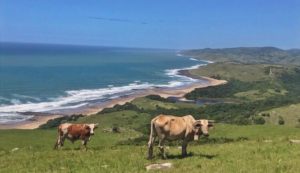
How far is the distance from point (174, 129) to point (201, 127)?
3.92 ft

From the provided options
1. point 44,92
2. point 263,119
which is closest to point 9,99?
point 44,92

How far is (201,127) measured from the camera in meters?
21.4

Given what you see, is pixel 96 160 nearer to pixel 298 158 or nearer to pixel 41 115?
pixel 298 158

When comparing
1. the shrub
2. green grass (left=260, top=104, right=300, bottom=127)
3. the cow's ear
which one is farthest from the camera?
green grass (left=260, top=104, right=300, bottom=127)

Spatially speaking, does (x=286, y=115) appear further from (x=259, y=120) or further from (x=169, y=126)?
(x=169, y=126)

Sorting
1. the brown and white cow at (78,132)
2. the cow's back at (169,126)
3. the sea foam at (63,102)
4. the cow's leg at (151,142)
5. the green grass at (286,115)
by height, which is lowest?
the sea foam at (63,102)

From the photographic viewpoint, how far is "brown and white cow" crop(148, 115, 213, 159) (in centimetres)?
2119

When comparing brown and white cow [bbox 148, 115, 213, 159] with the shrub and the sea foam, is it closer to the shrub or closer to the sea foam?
the sea foam

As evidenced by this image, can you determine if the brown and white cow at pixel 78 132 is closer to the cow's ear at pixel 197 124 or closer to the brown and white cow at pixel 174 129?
the brown and white cow at pixel 174 129

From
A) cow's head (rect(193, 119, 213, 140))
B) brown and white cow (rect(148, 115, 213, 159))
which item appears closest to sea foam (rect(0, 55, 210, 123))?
brown and white cow (rect(148, 115, 213, 159))

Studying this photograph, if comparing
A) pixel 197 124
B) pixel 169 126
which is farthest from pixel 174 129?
pixel 197 124

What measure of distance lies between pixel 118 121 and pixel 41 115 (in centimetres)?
1921

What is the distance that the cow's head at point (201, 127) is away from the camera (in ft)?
69.8

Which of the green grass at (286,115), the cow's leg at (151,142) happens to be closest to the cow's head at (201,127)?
the cow's leg at (151,142)
